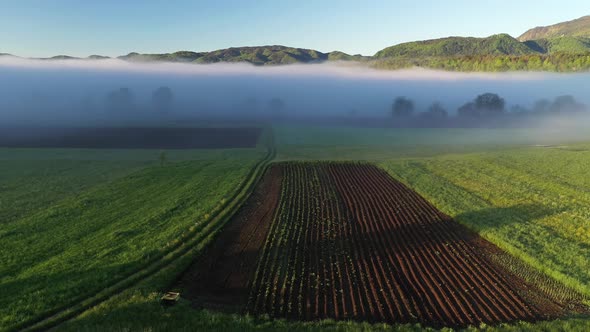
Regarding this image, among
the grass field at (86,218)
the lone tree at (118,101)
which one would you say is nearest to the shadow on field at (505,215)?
the grass field at (86,218)

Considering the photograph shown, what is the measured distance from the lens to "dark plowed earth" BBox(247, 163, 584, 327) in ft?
51.7

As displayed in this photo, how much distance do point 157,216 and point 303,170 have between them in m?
26.1

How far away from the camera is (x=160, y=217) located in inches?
1117

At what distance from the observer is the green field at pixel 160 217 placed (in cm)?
1514

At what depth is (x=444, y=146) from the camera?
82.8 metres

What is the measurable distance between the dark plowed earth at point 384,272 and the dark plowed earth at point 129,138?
191 feet

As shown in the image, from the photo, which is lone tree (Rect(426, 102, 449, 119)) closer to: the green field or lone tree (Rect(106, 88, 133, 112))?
the green field

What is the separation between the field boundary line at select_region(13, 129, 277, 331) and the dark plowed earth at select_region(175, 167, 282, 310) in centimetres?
105

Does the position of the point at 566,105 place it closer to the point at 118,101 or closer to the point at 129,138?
the point at 129,138

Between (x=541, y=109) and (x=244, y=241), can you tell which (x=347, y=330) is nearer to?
(x=244, y=241)

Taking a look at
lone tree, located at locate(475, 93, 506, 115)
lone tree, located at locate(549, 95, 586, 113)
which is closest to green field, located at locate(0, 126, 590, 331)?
lone tree, located at locate(475, 93, 506, 115)

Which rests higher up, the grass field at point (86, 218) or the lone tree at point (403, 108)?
the lone tree at point (403, 108)

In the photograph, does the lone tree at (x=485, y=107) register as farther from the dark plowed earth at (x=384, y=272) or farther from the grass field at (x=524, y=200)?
the dark plowed earth at (x=384, y=272)

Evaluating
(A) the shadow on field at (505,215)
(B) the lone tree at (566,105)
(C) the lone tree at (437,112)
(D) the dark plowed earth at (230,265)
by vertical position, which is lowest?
(D) the dark plowed earth at (230,265)
